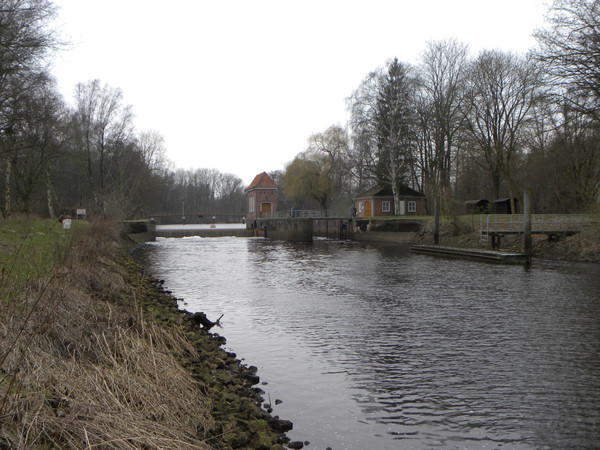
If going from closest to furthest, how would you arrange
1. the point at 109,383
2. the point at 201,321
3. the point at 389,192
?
the point at 109,383, the point at 201,321, the point at 389,192

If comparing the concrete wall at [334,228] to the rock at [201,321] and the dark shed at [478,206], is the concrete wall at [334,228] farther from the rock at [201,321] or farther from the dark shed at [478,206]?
the rock at [201,321]

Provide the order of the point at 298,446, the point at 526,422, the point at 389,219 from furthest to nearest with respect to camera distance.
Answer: the point at 389,219, the point at 526,422, the point at 298,446

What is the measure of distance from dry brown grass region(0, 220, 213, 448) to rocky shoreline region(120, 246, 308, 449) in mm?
214

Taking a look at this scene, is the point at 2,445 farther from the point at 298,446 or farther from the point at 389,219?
the point at 389,219

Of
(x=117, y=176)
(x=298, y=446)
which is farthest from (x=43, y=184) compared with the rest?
(x=298, y=446)

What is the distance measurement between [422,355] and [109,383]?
5879mm

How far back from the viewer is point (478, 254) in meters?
27.7

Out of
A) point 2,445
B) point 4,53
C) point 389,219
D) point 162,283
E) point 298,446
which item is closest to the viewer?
point 2,445

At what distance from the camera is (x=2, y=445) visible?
3.47 metres

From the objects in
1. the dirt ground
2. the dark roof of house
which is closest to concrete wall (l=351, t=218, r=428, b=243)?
the dark roof of house

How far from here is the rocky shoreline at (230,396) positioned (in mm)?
5320

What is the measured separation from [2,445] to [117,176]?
184 feet

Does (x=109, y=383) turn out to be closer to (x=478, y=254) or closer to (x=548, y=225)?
(x=478, y=254)

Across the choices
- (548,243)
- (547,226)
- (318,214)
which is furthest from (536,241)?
(318,214)
